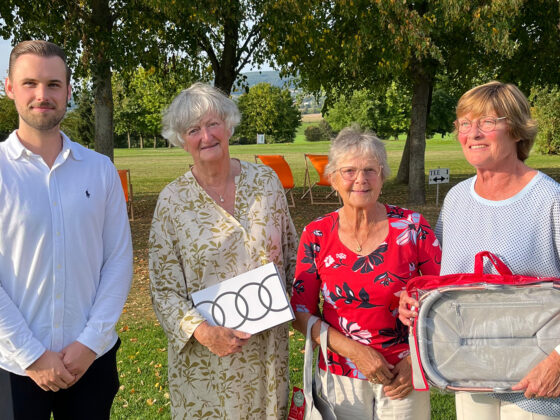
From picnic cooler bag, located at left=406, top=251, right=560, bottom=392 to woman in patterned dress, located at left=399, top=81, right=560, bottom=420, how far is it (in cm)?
6

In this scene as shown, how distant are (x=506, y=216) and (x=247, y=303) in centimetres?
120

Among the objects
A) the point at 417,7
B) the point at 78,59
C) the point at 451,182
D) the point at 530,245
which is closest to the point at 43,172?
the point at 530,245

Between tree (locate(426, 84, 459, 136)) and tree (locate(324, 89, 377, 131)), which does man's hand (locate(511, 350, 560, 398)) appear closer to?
tree (locate(426, 84, 459, 136))

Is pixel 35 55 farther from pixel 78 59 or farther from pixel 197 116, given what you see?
pixel 78 59

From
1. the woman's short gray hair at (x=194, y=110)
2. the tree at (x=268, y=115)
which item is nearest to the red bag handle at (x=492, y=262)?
the woman's short gray hair at (x=194, y=110)

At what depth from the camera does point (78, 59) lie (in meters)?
10.8

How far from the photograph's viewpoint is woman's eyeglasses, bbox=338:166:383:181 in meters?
2.72

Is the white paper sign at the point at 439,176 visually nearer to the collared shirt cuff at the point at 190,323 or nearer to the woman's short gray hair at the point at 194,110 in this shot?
the woman's short gray hair at the point at 194,110

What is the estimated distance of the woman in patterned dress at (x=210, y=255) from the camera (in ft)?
9.37

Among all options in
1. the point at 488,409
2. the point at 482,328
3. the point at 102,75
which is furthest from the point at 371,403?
the point at 102,75

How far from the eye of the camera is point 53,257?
8.27 feet

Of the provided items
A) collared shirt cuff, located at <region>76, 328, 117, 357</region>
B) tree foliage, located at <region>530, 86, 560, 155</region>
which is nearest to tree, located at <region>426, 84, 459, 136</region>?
tree foliage, located at <region>530, 86, 560, 155</region>

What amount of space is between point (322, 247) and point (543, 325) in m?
1.00

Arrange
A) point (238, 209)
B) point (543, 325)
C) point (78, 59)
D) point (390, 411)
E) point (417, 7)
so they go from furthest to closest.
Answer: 1. point (417, 7)
2. point (78, 59)
3. point (238, 209)
4. point (390, 411)
5. point (543, 325)
